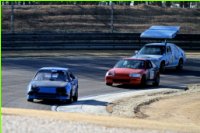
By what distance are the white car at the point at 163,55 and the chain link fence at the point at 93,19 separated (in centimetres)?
1333

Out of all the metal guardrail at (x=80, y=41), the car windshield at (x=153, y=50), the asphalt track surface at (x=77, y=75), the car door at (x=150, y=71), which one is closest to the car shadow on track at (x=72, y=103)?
the asphalt track surface at (x=77, y=75)

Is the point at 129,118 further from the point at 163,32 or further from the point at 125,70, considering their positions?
the point at 163,32

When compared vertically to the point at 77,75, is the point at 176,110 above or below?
above

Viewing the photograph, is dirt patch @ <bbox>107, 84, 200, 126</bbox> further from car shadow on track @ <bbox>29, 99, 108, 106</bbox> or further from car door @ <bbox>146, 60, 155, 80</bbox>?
car door @ <bbox>146, 60, 155, 80</bbox>

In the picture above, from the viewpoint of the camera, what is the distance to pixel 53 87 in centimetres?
2011

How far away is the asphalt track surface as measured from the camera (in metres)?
20.7

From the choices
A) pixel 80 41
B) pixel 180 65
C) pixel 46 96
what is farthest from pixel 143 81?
pixel 80 41

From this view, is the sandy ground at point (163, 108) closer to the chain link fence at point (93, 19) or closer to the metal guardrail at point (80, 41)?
the metal guardrail at point (80, 41)

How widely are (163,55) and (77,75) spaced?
17.9ft

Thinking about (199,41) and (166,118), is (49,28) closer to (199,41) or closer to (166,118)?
(199,41)

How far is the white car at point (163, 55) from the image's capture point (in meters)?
31.2

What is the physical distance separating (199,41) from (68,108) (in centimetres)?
2681

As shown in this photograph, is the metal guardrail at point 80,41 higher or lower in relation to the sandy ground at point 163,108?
higher

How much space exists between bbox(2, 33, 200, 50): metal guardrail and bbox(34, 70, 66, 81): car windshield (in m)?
19.4
